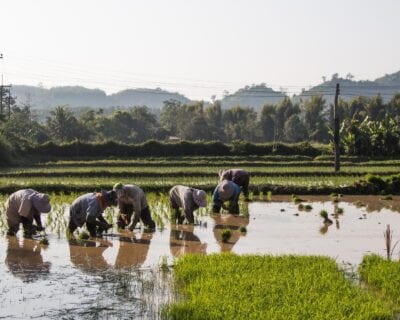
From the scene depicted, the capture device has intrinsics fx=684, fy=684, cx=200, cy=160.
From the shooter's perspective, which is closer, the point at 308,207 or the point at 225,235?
the point at 225,235

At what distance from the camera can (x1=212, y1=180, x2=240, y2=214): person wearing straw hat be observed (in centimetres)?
1586

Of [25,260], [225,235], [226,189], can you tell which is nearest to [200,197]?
[225,235]

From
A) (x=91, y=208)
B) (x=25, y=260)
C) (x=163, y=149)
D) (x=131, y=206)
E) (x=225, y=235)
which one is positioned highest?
(x=163, y=149)

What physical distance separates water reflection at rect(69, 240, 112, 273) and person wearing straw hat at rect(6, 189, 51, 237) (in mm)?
928

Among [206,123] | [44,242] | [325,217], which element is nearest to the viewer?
[44,242]

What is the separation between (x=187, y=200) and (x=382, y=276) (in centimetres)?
577

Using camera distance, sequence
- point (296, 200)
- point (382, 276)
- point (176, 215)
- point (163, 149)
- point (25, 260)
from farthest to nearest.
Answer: point (163, 149), point (296, 200), point (176, 215), point (25, 260), point (382, 276)

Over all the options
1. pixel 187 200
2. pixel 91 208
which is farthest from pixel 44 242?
pixel 187 200

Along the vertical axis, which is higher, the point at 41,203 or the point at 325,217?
the point at 41,203

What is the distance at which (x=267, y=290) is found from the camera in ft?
27.0

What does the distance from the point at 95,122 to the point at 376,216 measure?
5456 centimetres

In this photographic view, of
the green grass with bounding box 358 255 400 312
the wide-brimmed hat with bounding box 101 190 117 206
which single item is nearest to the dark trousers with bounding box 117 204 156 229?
the wide-brimmed hat with bounding box 101 190 117 206

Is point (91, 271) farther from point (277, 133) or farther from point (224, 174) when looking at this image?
point (277, 133)

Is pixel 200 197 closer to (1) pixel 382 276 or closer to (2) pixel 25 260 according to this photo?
(2) pixel 25 260
